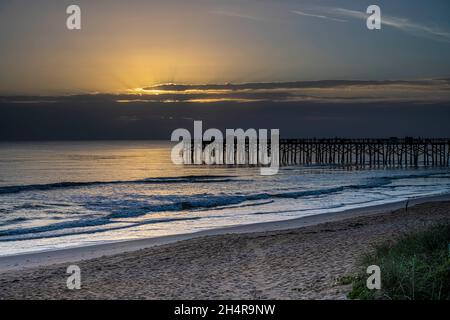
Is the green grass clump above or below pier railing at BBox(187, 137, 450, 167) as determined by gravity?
above

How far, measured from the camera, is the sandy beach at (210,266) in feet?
28.5

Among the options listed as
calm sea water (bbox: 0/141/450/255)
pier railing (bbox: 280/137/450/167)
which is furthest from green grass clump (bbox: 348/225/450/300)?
pier railing (bbox: 280/137/450/167)

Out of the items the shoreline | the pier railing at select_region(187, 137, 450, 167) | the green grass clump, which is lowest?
the pier railing at select_region(187, 137, 450, 167)

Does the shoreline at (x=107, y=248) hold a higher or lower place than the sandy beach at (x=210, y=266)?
lower

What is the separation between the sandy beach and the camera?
28.5 feet

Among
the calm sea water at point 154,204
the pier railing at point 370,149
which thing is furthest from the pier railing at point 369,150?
the calm sea water at point 154,204

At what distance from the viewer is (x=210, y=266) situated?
10.8 meters

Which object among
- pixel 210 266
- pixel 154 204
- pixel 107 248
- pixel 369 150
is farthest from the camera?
pixel 369 150

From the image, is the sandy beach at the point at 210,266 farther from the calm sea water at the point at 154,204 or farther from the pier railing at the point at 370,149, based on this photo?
the pier railing at the point at 370,149

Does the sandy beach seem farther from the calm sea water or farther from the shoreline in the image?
the calm sea water

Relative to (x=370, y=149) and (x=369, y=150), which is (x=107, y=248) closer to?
(x=370, y=149)

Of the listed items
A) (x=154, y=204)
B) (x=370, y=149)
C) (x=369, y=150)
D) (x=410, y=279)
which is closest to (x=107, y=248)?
(x=410, y=279)
